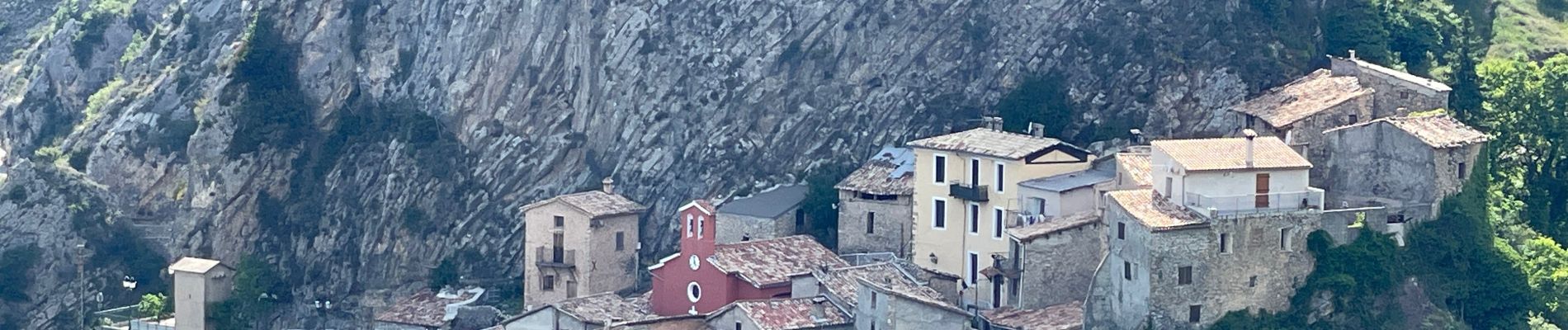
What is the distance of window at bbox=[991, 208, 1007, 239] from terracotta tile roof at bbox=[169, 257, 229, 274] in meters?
26.7

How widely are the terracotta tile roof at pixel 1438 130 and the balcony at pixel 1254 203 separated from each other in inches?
141

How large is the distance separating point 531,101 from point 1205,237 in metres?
28.0

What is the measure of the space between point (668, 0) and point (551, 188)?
678 centimetres

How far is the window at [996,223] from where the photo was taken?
87062 millimetres

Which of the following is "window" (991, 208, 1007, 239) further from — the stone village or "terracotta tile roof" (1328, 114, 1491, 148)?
"terracotta tile roof" (1328, 114, 1491, 148)

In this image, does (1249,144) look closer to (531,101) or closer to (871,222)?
(871,222)

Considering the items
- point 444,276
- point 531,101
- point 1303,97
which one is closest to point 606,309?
point 444,276

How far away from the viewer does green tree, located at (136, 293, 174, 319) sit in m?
103

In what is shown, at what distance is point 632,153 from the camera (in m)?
98.4

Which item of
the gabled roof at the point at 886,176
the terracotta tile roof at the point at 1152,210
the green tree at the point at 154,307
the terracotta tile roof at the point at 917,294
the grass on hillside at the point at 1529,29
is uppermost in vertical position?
the grass on hillside at the point at 1529,29

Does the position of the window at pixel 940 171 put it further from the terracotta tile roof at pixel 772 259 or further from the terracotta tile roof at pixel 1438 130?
the terracotta tile roof at pixel 1438 130

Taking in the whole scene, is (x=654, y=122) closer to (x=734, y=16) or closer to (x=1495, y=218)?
(x=734, y=16)

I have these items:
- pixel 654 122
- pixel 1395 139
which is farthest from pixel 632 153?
pixel 1395 139

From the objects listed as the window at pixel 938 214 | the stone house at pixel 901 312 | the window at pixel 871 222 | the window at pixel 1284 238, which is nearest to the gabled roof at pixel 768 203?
the window at pixel 871 222
